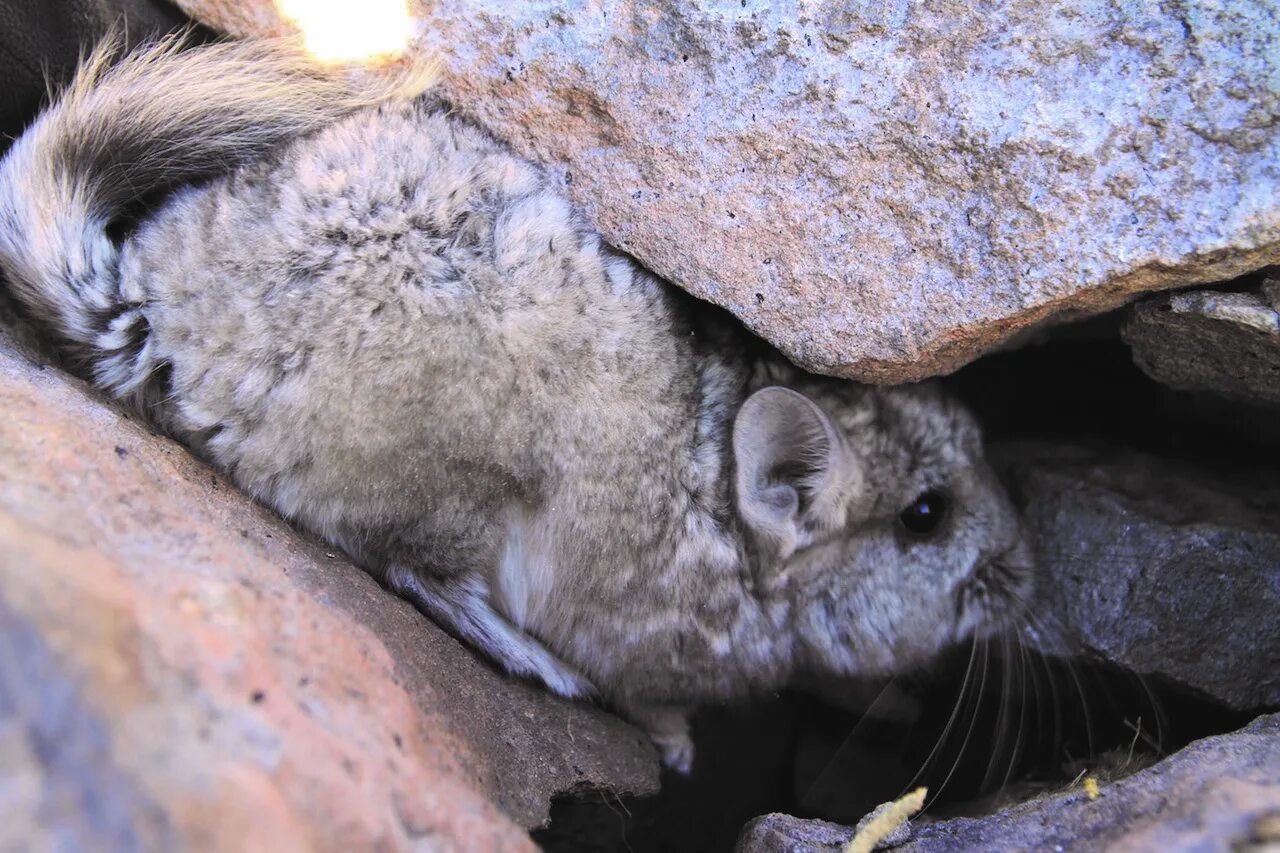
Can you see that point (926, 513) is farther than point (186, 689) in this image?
Yes

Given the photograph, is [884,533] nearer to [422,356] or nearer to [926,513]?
[926,513]

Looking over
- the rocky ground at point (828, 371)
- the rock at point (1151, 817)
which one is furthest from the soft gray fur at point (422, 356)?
the rock at point (1151, 817)

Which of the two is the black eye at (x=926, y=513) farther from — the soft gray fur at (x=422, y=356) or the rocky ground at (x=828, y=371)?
the rocky ground at (x=828, y=371)

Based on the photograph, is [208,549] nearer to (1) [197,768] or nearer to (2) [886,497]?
(1) [197,768]

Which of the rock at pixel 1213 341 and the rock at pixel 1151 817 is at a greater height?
the rock at pixel 1213 341

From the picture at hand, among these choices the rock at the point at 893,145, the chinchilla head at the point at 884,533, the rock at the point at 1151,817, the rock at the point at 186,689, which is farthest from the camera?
the chinchilla head at the point at 884,533

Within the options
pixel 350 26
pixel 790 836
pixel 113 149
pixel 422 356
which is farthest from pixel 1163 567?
pixel 113 149
